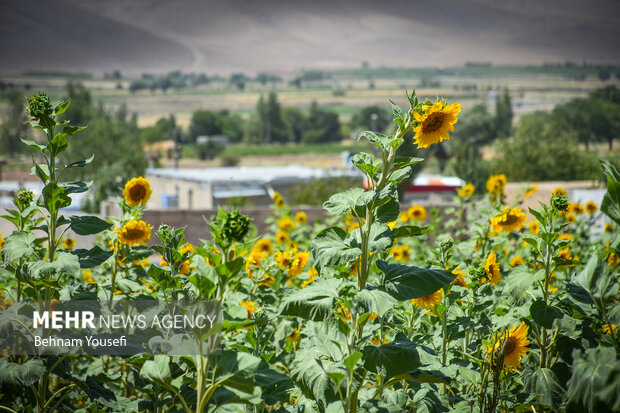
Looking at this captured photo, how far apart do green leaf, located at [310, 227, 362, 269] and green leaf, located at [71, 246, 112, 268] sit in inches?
32.8

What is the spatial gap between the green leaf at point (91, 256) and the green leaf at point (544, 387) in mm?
1634

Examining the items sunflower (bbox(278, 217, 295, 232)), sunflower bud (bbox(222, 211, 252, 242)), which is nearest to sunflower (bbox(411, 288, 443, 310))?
sunflower bud (bbox(222, 211, 252, 242))

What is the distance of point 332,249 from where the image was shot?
2.13 meters

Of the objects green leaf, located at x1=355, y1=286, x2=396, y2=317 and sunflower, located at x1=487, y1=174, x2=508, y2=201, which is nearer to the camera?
green leaf, located at x1=355, y1=286, x2=396, y2=317

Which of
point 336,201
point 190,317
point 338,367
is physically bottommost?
point 338,367

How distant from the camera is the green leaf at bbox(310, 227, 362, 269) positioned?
2.09m

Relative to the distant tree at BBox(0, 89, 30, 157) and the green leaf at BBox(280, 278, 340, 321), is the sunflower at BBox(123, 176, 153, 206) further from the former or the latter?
the distant tree at BBox(0, 89, 30, 157)

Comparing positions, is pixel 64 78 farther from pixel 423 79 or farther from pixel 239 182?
pixel 239 182

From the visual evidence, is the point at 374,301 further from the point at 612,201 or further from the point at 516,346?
the point at 516,346

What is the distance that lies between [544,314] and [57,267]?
1.73 m

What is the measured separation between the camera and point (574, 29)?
167875 mm

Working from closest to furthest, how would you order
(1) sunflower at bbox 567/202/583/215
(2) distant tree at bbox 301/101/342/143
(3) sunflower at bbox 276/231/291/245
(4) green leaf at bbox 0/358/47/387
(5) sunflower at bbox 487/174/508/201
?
(4) green leaf at bbox 0/358/47/387
(1) sunflower at bbox 567/202/583/215
(5) sunflower at bbox 487/174/508/201
(3) sunflower at bbox 276/231/291/245
(2) distant tree at bbox 301/101/342/143

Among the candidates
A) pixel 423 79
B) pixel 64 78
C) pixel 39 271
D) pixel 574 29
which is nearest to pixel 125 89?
pixel 64 78

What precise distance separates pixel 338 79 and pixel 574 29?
204 ft
